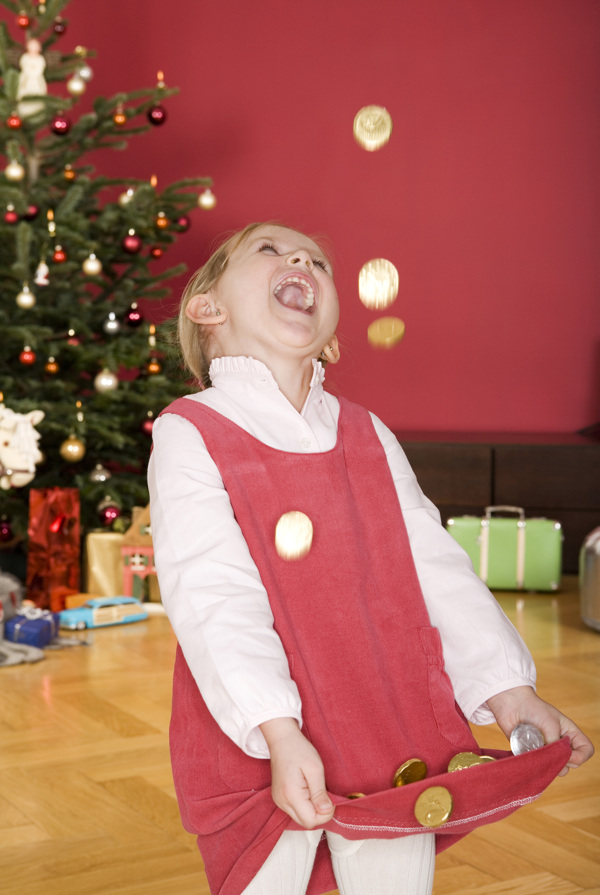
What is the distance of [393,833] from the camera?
0.79m

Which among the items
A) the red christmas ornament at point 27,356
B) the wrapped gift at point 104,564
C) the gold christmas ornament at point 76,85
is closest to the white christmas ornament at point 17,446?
the red christmas ornament at point 27,356

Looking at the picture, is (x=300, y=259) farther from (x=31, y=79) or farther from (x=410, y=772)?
(x=31, y=79)

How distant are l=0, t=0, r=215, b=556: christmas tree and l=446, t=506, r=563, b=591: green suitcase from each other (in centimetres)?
117

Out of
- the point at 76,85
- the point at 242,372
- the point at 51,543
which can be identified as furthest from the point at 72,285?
the point at 242,372

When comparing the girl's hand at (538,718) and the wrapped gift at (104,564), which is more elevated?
the girl's hand at (538,718)

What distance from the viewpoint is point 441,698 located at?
920mm

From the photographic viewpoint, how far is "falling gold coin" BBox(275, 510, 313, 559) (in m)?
0.91

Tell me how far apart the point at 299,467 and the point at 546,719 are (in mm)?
332

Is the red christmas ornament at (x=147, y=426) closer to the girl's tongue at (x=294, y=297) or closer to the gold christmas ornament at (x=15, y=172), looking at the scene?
the gold christmas ornament at (x=15, y=172)

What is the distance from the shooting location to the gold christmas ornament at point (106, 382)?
311 cm

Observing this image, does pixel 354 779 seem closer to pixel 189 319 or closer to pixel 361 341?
pixel 189 319

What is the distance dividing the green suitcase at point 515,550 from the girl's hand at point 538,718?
2.42m

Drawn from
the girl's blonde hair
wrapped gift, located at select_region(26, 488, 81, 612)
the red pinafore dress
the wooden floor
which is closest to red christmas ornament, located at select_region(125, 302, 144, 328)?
wrapped gift, located at select_region(26, 488, 81, 612)

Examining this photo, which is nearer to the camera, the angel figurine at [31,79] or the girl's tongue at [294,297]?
the girl's tongue at [294,297]
